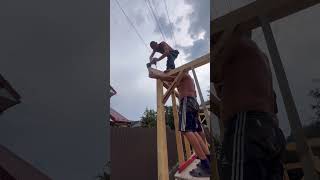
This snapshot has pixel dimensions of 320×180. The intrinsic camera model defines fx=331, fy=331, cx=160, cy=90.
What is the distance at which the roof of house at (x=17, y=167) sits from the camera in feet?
1.39

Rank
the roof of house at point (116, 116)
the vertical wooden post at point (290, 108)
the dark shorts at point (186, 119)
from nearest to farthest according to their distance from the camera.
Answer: the vertical wooden post at point (290, 108) < the roof of house at point (116, 116) < the dark shorts at point (186, 119)

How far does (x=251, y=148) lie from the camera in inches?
13.3

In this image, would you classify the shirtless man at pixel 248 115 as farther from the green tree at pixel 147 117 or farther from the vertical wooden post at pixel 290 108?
the green tree at pixel 147 117

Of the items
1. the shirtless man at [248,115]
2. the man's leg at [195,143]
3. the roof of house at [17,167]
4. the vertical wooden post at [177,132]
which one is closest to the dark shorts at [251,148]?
the shirtless man at [248,115]

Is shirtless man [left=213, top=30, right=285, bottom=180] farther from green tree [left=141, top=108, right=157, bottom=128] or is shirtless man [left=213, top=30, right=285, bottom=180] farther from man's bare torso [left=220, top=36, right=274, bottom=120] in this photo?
green tree [left=141, top=108, right=157, bottom=128]

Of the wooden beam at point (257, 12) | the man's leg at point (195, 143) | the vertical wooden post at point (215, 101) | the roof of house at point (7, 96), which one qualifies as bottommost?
the man's leg at point (195, 143)

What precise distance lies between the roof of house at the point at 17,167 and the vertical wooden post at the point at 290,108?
331mm

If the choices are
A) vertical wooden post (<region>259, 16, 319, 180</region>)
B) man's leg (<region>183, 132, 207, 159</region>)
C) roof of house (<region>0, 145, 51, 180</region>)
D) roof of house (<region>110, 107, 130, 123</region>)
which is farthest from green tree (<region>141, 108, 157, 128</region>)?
man's leg (<region>183, 132, 207, 159</region>)

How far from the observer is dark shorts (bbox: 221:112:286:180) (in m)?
0.32

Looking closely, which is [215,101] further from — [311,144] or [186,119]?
[186,119]

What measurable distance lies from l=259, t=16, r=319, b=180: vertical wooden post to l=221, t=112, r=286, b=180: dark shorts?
0.06ft

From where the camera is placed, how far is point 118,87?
1.99 ft

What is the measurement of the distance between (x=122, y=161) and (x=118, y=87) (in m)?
0.33

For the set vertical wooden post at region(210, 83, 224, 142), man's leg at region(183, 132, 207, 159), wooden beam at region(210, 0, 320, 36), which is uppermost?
wooden beam at region(210, 0, 320, 36)
